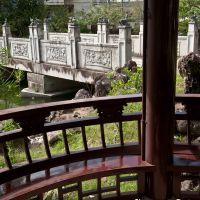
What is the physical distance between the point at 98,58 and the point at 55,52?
2.32 meters

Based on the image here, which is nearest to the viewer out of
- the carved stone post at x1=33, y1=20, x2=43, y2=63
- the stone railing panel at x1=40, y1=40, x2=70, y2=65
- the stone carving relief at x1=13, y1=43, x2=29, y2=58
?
the stone railing panel at x1=40, y1=40, x2=70, y2=65

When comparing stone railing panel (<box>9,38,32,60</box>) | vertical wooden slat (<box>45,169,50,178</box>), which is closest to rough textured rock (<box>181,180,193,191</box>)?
vertical wooden slat (<box>45,169,50,178</box>)

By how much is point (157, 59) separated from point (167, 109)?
292mm

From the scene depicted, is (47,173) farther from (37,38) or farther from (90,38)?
(90,38)

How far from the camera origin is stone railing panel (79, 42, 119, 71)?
10188 mm

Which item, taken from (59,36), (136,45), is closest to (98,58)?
(136,45)

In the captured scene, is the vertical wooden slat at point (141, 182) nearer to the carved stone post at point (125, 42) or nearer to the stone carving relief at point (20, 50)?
the carved stone post at point (125, 42)

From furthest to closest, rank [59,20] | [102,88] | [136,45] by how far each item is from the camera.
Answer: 1. [59,20]
2. [136,45]
3. [102,88]

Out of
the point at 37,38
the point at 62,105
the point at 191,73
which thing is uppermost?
the point at 37,38

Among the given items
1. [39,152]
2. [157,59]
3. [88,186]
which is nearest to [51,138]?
[39,152]

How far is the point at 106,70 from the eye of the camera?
10.5 metres

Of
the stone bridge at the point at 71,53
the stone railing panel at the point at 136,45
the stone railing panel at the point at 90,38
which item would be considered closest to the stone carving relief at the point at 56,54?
the stone bridge at the point at 71,53

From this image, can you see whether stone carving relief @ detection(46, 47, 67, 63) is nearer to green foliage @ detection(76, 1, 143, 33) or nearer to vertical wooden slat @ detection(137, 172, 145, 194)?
green foliage @ detection(76, 1, 143, 33)

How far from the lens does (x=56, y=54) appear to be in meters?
12.3
